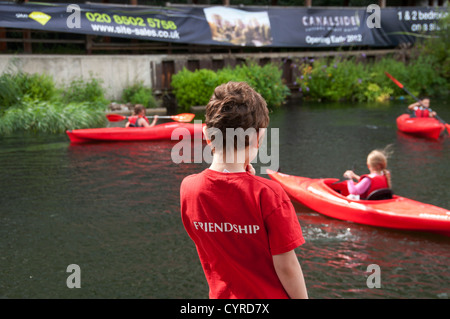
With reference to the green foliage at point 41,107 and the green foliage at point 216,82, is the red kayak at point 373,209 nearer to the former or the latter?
the green foliage at point 41,107

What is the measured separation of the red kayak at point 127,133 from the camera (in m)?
10.3

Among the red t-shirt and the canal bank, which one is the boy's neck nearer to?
the red t-shirt

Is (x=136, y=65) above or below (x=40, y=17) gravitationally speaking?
below

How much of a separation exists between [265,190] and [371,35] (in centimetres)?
1876

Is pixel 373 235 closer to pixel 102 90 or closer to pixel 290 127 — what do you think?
pixel 290 127

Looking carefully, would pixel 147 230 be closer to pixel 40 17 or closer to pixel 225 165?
pixel 225 165

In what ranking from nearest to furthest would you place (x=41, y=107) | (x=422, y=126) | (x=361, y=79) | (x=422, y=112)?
(x=422, y=126) → (x=422, y=112) → (x=41, y=107) → (x=361, y=79)

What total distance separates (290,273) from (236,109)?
1.76 ft

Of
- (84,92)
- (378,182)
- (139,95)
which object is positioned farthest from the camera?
(139,95)

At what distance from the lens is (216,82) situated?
14.7 metres

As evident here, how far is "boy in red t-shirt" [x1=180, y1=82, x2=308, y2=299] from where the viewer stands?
1620 mm

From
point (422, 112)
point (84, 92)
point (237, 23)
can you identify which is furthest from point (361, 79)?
point (84, 92)

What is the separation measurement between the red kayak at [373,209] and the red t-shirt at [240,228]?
398 cm

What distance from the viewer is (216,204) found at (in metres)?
1.69
